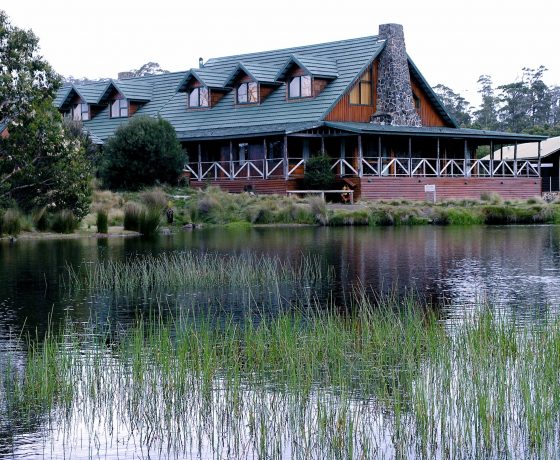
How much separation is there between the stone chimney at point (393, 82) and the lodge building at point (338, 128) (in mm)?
49

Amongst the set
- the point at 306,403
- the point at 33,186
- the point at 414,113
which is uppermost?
the point at 414,113

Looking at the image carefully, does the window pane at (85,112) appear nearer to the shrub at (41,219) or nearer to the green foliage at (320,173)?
the green foliage at (320,173)

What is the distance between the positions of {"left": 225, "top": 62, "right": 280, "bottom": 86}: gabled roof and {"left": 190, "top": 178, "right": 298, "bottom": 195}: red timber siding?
5.60 m

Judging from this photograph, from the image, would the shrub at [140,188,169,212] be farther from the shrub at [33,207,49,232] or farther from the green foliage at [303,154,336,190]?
the green foliage at [303,154,336,190]

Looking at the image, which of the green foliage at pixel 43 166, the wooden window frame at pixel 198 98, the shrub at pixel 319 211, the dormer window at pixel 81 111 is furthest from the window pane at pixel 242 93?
the green foliage at pixel 43 166

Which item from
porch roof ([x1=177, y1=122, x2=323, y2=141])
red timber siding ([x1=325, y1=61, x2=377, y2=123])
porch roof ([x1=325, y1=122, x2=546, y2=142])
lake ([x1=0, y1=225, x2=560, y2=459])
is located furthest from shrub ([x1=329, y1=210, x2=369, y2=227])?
red timber siding ([x1=325, y1=61, x2=377, y2=123])

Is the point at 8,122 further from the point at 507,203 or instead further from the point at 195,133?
the point at 507,203

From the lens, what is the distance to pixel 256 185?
156ft

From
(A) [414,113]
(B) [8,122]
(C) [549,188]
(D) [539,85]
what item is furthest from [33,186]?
(D) [539,85]

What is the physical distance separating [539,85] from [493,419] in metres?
88.8

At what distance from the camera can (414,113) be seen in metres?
51.7

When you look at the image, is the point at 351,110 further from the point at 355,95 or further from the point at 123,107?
the point at 123,107

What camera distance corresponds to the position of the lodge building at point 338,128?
154ft

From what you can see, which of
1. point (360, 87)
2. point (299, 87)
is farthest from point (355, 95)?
point (299, 87)
